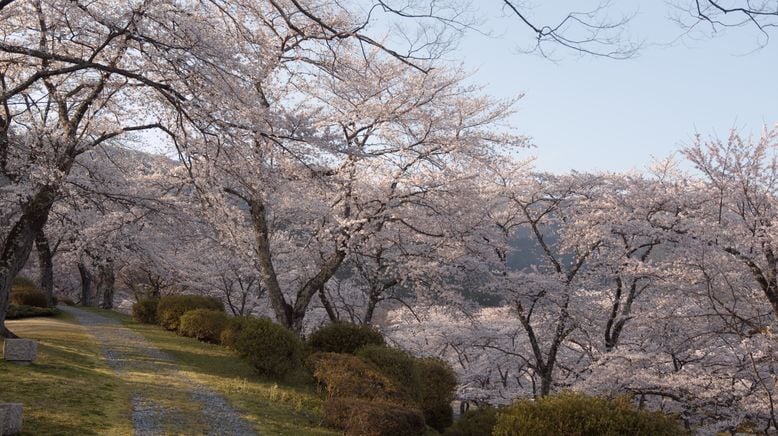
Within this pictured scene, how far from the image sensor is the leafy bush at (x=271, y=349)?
1223 cm

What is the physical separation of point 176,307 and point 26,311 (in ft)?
24.9

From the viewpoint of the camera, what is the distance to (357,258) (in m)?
19.4

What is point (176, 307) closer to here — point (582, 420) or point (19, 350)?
point (19, 350)

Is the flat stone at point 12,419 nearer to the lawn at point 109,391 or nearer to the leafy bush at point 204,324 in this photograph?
the lawn at point 109,391

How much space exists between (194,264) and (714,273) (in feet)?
89.0

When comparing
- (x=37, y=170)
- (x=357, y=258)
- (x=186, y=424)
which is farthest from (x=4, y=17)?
(x=357, y=258)

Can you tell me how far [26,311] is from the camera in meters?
22.5

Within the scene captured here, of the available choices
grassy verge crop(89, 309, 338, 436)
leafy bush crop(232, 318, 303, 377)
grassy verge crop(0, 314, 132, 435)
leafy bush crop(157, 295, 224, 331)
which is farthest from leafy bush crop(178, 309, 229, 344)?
leafy bush crop(232, 318, 303, 377)

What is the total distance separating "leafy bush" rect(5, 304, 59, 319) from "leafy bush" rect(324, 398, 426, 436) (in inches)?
721

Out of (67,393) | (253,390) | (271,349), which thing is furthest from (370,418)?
(67,393)

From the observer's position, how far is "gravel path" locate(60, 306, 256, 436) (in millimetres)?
7918

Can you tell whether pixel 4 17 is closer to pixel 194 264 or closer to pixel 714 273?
pixel 714 273

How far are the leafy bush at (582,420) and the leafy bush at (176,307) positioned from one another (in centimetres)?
1510

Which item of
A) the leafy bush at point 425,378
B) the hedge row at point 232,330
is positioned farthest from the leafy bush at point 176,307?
the leafy bush at point 425,378
